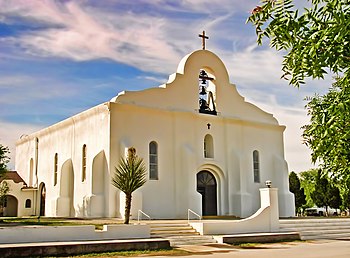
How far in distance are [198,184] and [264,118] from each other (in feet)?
25.6

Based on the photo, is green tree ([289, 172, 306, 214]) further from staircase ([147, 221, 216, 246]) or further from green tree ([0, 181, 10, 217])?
green tree ([0, 181, 10, 217])

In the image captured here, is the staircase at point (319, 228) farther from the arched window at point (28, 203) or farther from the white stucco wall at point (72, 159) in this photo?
the arched window at point (28, 203)

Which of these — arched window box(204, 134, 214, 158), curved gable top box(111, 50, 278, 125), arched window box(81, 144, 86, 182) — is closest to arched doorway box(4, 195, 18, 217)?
arched window box(81, 144, 86, 182)

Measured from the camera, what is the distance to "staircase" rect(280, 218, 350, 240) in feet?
79.1

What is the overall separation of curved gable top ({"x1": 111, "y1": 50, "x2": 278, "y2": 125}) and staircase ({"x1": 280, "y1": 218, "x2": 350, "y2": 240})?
966 cm

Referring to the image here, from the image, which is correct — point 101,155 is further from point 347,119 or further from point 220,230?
point 347,119

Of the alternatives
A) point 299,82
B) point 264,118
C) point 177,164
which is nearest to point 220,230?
point 177,164

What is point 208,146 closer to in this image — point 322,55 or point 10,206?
point 10,206

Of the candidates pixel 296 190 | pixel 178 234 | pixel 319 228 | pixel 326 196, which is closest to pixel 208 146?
pixel 319 228

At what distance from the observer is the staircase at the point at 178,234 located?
2048 centimetres

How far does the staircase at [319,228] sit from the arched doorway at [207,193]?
21.3 ft

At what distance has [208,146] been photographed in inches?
1251

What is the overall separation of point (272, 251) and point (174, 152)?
12648 millimetres

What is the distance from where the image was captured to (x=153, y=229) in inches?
856
